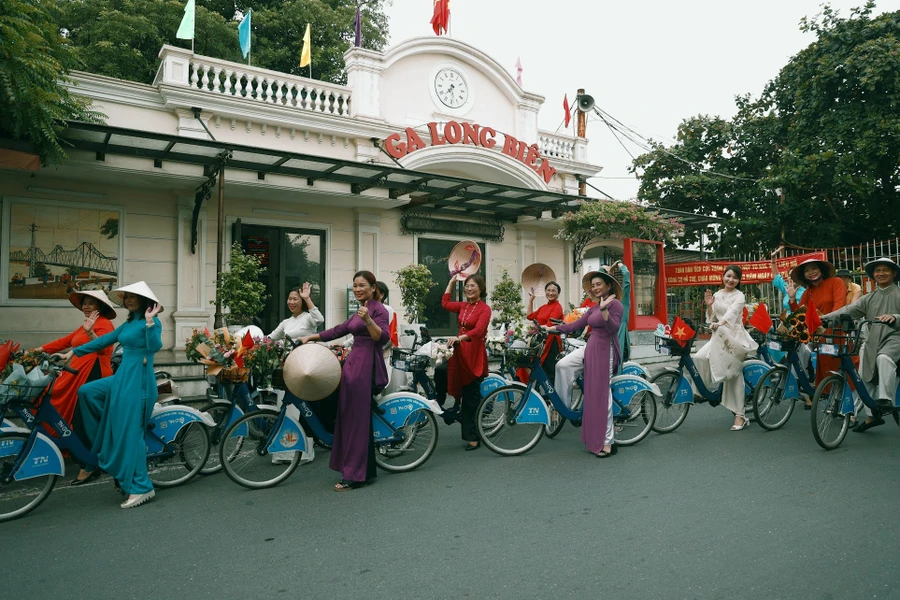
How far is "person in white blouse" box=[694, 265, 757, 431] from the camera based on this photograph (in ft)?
21.5

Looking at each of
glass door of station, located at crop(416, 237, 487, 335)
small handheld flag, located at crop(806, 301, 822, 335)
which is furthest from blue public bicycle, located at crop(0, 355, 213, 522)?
glass door of station, located at crop(416, 237, 487, 335)

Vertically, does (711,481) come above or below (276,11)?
below

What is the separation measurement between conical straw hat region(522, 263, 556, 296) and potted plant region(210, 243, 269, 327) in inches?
157

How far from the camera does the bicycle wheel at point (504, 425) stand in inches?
226

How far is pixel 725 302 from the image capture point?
672 centimetres

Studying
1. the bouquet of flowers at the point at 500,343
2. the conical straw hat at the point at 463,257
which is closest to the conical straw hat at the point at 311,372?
the bouquet of flowers at the point at 500,343

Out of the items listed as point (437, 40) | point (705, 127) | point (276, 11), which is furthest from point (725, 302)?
point (276, 11)

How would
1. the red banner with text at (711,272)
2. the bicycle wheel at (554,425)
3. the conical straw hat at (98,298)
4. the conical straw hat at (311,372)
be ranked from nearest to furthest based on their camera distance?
the conical straw hat at (311,372), the conical straw hat at (98,298), the bicycle wheel at (554,425), the red banner with text at (711,272)

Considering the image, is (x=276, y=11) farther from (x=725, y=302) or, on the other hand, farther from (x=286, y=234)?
(x=725, y=302)

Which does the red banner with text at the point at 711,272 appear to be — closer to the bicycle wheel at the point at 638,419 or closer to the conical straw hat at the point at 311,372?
the bicycle wheel at the point at 638,419

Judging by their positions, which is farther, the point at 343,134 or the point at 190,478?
the point at 343,134

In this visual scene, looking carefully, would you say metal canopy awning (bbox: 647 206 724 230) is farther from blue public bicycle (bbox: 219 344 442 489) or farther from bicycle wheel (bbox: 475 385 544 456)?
blue public bicycle (bbox: 219 344 442 489)

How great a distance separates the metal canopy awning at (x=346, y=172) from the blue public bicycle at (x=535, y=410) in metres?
5.06

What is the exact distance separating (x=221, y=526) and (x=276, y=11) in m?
17.9
